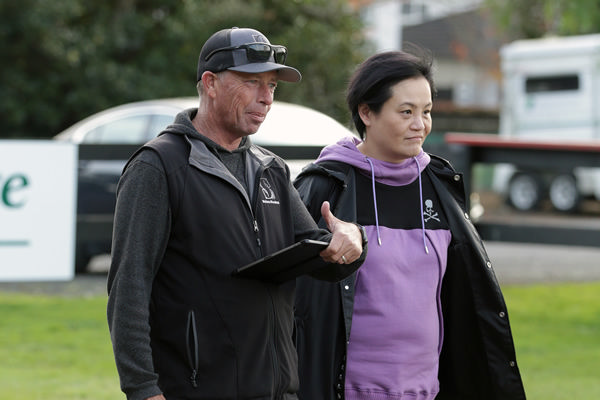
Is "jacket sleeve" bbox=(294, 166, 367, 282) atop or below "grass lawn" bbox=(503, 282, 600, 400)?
atop

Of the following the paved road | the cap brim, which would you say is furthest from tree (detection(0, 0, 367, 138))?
the cap brim

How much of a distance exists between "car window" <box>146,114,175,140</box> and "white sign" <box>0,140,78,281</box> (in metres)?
2.85

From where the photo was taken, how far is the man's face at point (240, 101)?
10.2ft

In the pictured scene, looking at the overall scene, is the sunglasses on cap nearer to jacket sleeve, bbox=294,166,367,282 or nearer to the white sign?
jacket sleeve, bbox=294,166,367,282

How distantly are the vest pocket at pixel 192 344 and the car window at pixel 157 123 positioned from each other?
886cm

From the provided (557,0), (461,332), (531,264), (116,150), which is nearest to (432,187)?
(461,332)

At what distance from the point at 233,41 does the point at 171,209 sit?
538mm

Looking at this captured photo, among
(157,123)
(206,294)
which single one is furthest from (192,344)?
(157,123)

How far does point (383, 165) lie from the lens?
3832mm

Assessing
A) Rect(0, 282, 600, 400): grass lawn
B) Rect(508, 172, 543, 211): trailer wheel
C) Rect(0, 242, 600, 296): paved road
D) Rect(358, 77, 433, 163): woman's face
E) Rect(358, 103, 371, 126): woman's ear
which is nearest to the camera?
Rect(358, 77, 433, 163): woman's face

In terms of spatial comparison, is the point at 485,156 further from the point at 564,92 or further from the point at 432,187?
the point at 564,92

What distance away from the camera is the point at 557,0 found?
13.0 m

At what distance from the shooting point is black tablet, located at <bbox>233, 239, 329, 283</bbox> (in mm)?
2916

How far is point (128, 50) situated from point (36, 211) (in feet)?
46.8
